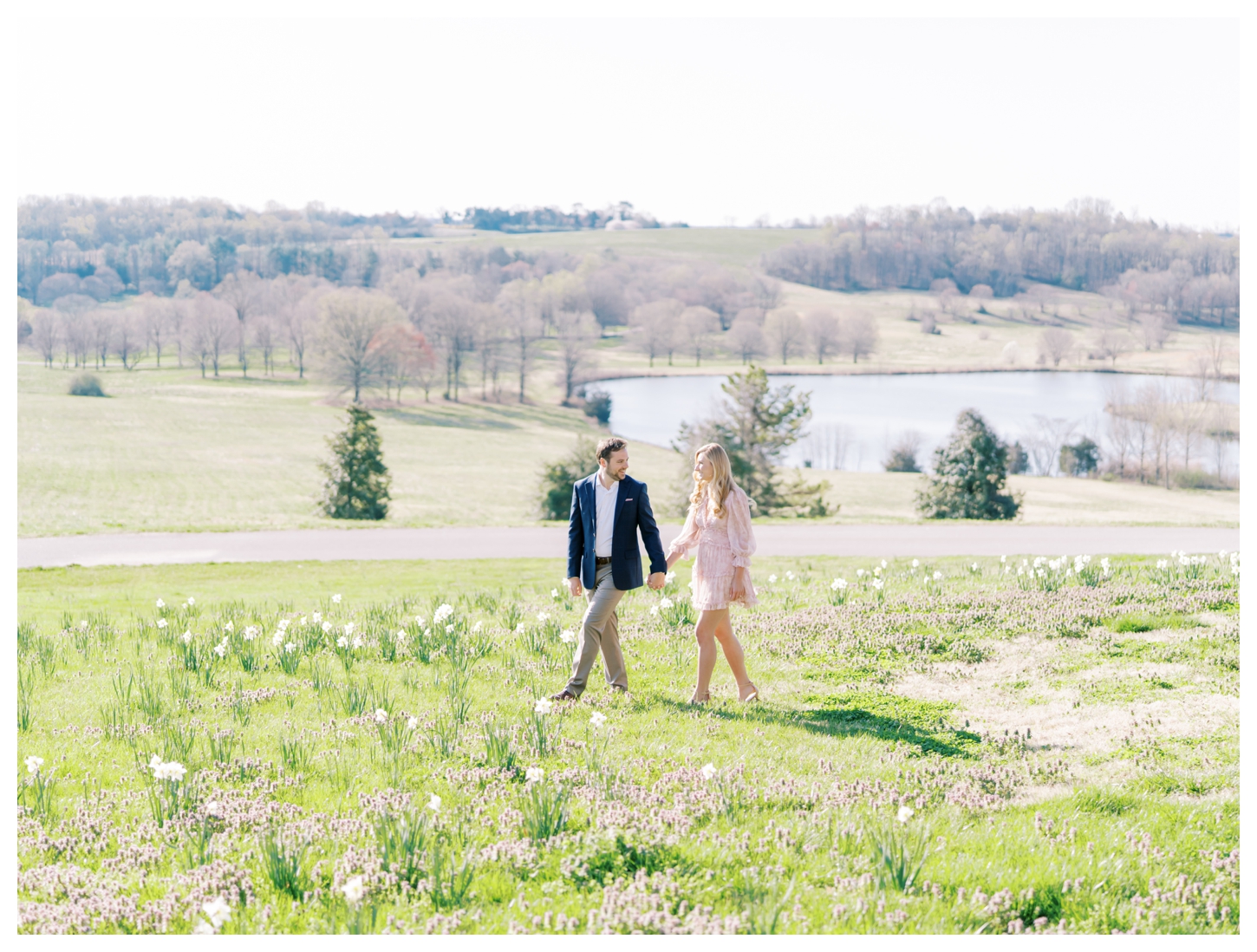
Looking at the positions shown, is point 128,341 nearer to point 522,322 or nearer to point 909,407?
point 522,322

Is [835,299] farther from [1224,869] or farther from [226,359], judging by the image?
[1224,869]

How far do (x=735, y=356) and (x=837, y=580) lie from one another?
130480 mm

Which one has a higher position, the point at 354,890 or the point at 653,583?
the point at 653,583

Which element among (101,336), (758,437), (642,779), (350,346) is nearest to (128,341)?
(101,336)

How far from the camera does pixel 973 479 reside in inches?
1219

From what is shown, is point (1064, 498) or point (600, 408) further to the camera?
point (600, 408)

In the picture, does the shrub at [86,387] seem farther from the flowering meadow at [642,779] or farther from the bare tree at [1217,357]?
the bare tree at [1217,357]

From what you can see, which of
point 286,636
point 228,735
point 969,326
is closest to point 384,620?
point 286,636

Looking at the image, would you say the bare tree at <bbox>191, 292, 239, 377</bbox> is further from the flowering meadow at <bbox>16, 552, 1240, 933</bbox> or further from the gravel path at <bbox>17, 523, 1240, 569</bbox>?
the flowering meadow at <bbox>16, 552, 1240, 933</bbox>

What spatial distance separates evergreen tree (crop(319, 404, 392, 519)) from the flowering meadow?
2082 centimetres

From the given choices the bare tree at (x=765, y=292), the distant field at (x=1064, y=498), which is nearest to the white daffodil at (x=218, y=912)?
the distant field at (x=1064, y=498)

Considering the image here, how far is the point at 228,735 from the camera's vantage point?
6.13 m

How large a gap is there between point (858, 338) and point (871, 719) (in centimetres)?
13735

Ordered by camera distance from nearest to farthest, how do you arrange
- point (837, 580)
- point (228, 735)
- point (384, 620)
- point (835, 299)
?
point (228, 735), point (384, 620), point (837, 580), point (835, 299)
